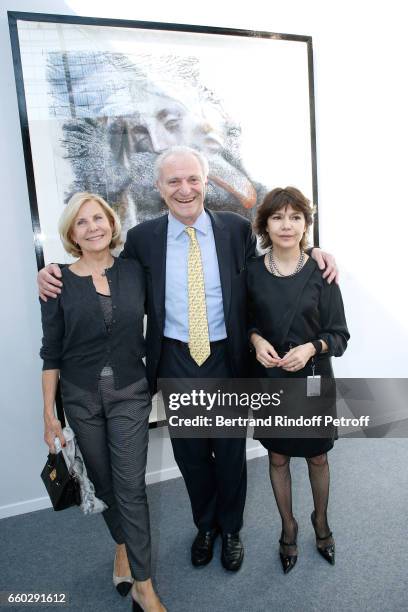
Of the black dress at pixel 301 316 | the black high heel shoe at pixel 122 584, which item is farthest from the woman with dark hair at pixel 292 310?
the black high heel shoe at pixel 122 584

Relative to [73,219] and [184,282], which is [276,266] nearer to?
[184,282]

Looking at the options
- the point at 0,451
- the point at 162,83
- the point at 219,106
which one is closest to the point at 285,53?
the point at 219,106

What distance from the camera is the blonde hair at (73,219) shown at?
5.36 ft

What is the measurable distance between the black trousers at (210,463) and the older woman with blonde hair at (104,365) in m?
0.17

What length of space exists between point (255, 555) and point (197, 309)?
1248mm

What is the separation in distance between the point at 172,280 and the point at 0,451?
4.90ft

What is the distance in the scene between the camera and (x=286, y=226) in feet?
5.59

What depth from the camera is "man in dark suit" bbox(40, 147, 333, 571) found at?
1.82 metres

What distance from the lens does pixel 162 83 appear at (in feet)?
7.43

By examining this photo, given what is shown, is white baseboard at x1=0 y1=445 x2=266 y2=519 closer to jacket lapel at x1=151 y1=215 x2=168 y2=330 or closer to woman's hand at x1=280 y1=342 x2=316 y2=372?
jacket lapel at x1=151 y1=215 x2=168 y2=330

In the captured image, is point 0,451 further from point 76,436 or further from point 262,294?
point 262,294

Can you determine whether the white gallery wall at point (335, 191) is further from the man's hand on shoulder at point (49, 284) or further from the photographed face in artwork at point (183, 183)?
the photographed face in artwork at point (183, 183)

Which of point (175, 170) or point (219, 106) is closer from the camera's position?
point (175, 170)

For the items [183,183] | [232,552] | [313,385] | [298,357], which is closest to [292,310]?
[298,357]
